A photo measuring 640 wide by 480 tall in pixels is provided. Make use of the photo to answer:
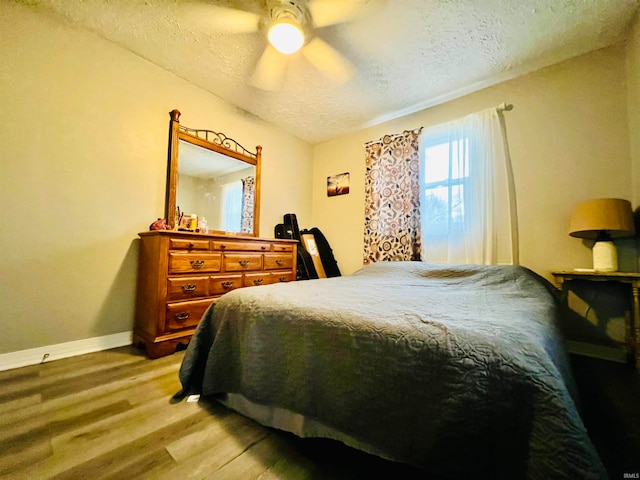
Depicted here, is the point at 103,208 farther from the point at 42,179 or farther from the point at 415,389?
the point at 415,389

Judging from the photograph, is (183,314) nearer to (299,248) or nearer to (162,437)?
(162,437)

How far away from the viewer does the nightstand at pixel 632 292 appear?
1596 mm

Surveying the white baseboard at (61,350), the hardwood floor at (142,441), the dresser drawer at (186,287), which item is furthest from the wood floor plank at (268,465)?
the white baseboard at (61,350)

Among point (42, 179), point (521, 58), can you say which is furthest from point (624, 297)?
point (42, 179)

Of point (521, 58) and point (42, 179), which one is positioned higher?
point (521, 58)

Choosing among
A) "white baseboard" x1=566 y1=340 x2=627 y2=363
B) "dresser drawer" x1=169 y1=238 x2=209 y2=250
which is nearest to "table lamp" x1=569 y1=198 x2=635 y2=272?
"white baseboard" x1=566 y1=340 x2=627 y2=363

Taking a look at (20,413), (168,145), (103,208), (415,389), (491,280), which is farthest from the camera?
(168,145)

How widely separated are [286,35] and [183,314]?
2.24 metres

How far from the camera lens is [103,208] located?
198 centimetres

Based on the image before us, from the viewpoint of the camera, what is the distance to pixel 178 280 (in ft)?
6.24

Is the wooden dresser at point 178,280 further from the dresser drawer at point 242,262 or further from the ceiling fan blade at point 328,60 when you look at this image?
the ceiling fan blade at point 328,60

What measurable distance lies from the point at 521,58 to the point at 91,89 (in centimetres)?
365

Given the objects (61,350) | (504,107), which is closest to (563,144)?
(504,107)

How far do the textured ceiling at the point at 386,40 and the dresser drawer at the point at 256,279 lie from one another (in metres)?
1.97
